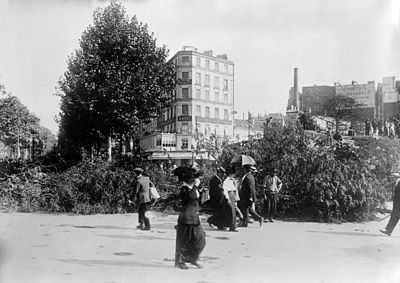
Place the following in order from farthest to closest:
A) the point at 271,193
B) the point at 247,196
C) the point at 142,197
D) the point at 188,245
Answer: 1. the point at 271,193
2. the point at 247,196
3. the point at 142,197
4. the point at 188,245

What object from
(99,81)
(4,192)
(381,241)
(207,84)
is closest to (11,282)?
(381,241)

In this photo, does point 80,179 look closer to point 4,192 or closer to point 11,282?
point 4,192

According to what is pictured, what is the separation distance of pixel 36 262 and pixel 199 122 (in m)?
50.9

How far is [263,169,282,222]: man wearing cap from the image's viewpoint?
13.5 metres

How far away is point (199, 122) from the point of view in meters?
57.9

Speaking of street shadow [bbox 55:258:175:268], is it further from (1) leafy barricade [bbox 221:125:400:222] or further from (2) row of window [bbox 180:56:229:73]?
(2) row of window [bbox 180:56:229:73]

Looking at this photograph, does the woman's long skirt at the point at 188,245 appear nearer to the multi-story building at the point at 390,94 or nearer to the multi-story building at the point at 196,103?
the multi-story building at the point at 390,94

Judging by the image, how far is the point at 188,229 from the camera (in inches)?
285

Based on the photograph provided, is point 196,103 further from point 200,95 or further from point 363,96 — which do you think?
point 363,96

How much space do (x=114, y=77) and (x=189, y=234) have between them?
18.1 meters

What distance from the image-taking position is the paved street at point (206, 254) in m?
6.62

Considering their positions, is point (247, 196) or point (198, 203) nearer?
point (198, 203)

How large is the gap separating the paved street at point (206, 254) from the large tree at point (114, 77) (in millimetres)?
12388

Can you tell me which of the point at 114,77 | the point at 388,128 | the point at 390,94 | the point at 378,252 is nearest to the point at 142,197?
the point at 378,252
